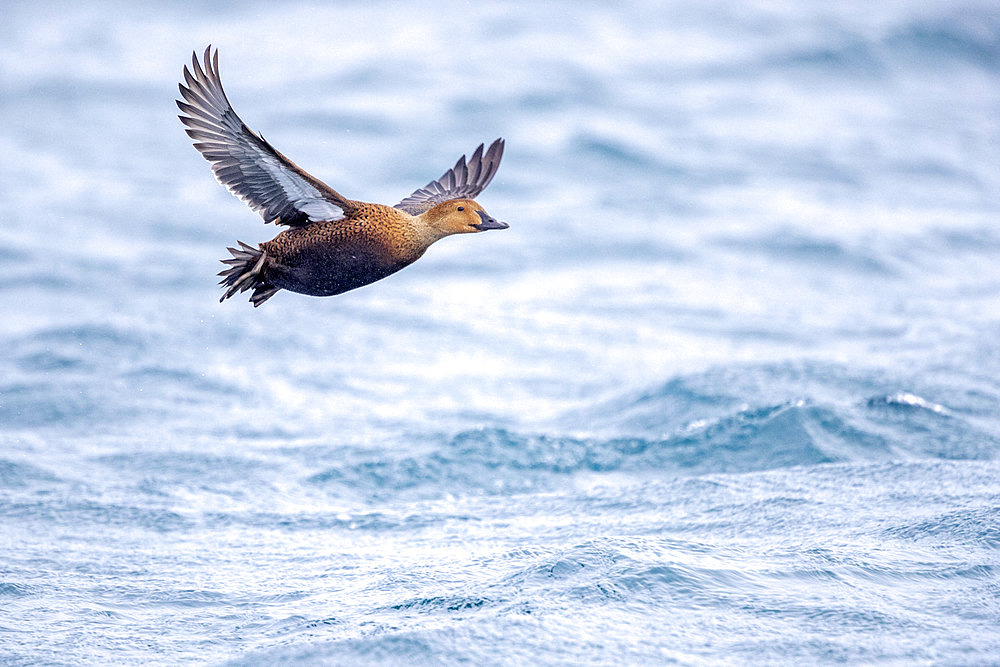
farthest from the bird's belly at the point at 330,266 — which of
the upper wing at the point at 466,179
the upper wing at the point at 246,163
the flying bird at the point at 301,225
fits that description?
the upper wing at the point at 466,179

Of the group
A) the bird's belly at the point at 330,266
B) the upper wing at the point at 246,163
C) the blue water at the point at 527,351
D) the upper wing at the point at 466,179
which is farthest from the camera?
the blue water at the point at 527,351

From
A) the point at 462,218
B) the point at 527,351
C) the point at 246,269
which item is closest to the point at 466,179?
the point at 462,218

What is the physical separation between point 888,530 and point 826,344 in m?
4.99

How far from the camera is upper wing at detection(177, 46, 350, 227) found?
5891 millimetres

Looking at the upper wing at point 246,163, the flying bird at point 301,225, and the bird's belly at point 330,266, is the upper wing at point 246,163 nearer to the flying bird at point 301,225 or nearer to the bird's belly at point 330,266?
the flying bird at point 301,225

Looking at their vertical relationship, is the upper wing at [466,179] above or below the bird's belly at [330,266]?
above

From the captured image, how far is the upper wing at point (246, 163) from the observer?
5891mm

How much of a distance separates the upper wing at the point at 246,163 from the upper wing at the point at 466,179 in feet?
3.58

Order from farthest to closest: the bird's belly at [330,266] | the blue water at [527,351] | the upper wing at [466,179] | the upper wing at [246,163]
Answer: the blue water at [527,351] → the upper wing at [466,179] → the bird's belly at [330,266] → the upper wing at [246,163]

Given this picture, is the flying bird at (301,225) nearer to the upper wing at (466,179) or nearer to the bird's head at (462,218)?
the bird's head at (462,218)

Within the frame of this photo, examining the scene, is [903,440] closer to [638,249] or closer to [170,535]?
[638,249]

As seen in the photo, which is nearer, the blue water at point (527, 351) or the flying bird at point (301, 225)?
the flying bird at point (301, 225)

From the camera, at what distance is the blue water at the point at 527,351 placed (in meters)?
7.76

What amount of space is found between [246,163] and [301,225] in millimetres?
426
